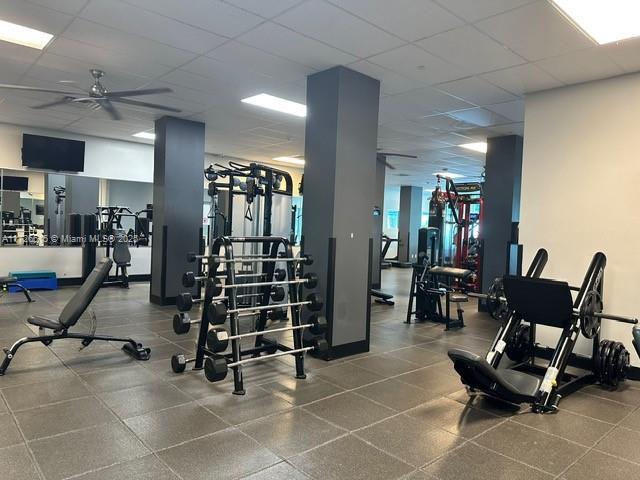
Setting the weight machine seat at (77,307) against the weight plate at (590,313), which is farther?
the weight machine seat at (77,307)

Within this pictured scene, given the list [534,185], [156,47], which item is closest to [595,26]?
[534,185]

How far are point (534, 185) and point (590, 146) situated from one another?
669 mm

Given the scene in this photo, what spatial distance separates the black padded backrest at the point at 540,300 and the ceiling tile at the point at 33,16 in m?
4.32

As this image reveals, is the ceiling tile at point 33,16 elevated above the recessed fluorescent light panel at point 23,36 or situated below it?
below

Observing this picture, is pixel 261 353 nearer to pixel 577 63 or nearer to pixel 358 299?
pixel 358 299

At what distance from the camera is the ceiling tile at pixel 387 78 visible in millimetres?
4352

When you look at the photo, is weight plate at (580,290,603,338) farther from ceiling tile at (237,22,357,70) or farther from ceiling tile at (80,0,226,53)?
ceiling tile at (80,0,226,53)

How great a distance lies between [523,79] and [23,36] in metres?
4.90

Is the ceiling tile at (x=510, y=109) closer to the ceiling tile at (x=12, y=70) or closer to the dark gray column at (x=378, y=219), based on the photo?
the dark gray column at (x=378, y=219)

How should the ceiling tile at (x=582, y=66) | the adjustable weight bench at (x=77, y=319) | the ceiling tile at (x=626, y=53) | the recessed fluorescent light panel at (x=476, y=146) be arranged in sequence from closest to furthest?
the ceiling tile at (x=626, y=53)
the ceiling tile at (x=582, y=66)
the adjustable weight bench at (x=77, y=319)
the recessed fluorescent light panel at (x=476, y=146)

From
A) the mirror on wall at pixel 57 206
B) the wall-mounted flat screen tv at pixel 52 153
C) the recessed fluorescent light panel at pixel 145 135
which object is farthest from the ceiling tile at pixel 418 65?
the wall-mounted flat screen tv at pixel 52 153

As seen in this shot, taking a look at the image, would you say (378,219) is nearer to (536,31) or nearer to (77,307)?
(536,31)

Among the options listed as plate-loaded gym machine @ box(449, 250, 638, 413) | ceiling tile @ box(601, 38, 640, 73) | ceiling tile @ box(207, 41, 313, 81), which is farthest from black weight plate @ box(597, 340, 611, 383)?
ceiling tile @ box(207, 41, 313, 81)

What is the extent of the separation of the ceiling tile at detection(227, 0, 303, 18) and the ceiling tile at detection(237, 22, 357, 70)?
0.20m
